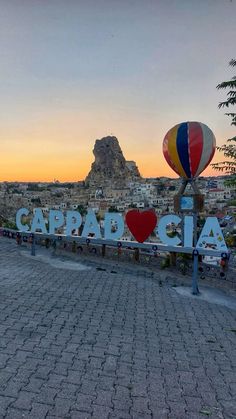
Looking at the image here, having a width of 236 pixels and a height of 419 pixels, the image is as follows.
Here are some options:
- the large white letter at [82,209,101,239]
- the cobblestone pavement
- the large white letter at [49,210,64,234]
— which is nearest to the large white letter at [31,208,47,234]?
the large white letter at [49,210,64,234]

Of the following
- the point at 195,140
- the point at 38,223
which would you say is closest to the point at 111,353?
the point at 195,140

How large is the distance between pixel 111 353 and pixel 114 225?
7.13m

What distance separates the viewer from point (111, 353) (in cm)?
614

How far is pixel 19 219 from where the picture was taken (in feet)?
51.5

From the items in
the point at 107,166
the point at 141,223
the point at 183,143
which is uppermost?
the point at 107,166

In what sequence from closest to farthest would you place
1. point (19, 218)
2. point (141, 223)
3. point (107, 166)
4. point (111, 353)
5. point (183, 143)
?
point (111, 353)
point (183, 143)
point (141, 223)
point (19, 218)
point (107, 166)

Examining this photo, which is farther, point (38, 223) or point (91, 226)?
point (38, 223)

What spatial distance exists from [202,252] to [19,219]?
30.0 feet

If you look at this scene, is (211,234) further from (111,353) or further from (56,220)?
(56,220)

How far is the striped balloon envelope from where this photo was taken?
11.0 meters

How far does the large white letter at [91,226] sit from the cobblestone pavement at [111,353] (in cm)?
293

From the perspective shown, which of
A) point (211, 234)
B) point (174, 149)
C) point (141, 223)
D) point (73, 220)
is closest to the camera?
point (211, 234)

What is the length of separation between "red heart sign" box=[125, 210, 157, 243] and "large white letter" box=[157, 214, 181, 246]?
317mm

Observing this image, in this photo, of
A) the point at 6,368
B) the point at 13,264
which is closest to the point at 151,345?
the point at 6,368
